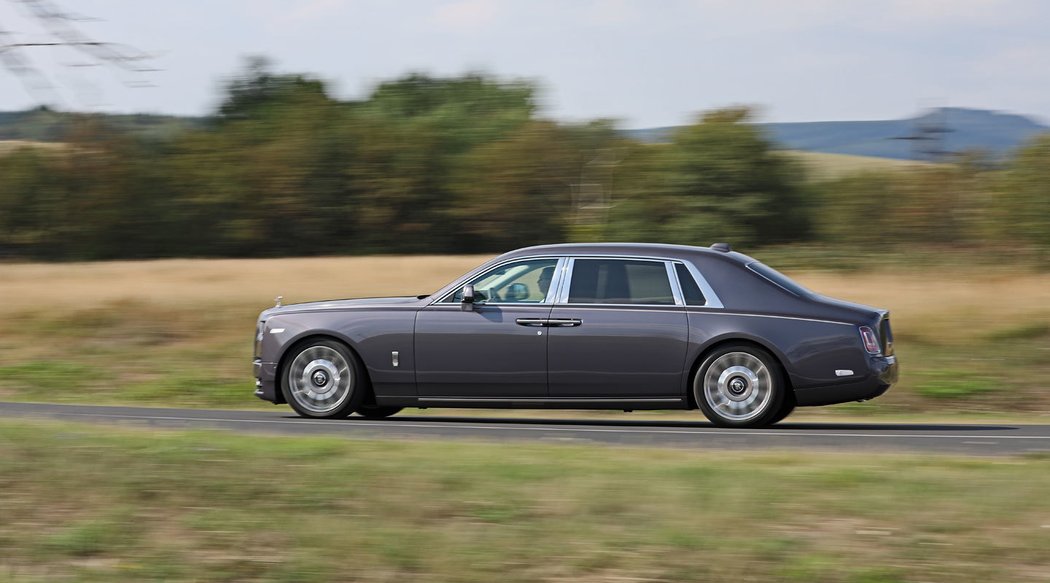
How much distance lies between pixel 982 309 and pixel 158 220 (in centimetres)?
2767

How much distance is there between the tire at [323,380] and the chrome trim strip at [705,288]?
2.96 metres

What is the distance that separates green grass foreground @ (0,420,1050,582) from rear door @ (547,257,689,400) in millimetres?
2776

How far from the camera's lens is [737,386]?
11.2 meters

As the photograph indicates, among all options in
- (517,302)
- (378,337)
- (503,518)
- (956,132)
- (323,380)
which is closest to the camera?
(503,518)

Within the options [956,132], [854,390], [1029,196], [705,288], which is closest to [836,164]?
[956,132]

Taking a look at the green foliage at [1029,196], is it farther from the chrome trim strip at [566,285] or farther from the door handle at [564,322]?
the door handle at [564,322]

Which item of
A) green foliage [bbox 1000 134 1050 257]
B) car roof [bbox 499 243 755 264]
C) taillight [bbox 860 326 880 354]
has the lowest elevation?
taillight [bbox 860 326 880 354]

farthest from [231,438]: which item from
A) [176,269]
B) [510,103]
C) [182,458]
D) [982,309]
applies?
[510,103]

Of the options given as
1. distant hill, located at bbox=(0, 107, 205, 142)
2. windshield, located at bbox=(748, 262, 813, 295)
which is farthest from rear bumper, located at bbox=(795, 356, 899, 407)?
distant hill, located at bbox=(0, 107, 205, 142)

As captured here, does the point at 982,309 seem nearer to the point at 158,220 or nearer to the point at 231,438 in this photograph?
the point at 231,438

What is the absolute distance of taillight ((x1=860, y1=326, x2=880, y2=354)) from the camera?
36.5ft

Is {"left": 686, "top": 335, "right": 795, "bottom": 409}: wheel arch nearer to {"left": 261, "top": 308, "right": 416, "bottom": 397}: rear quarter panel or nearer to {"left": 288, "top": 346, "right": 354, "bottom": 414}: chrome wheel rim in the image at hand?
{"left": 261, "top": 308, "right": 416, "bottom": 397}: rear quarter panel

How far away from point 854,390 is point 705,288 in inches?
57.5

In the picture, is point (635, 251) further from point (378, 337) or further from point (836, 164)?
point (836, 164)
